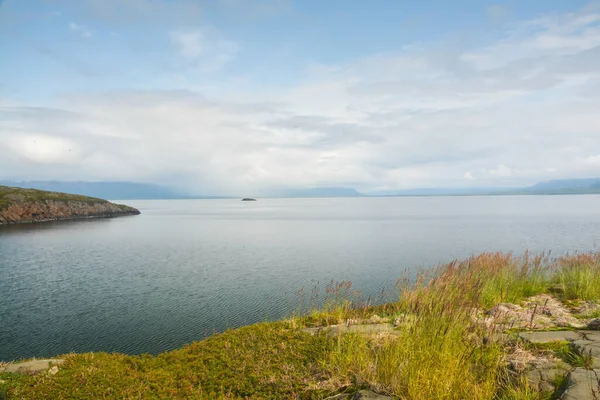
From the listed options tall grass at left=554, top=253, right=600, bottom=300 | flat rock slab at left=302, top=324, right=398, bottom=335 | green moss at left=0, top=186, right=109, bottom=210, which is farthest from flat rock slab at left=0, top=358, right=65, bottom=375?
green moss at left=0, top=186, right=109, bottom=210

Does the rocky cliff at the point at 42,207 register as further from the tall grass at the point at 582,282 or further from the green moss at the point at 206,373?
the tall grass at the point at 582,282

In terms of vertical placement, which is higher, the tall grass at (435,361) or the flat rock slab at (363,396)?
the tall grass at (435,361)

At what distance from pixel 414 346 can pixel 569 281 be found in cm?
1652

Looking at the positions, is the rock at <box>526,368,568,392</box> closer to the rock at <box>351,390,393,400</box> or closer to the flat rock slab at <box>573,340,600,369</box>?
the flat rock slab at <box>573,340,600,369</box>

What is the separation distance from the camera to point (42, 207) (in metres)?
112

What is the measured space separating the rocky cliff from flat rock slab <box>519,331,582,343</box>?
127 metres

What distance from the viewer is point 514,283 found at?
1948cm

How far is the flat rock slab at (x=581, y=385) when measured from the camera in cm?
634

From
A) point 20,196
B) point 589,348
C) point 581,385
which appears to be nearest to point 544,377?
point 581,385

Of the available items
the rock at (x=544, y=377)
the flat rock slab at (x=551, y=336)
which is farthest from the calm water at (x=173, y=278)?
the rock at (x=544, y=377)

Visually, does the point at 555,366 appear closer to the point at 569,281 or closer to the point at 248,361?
the point at 248,361

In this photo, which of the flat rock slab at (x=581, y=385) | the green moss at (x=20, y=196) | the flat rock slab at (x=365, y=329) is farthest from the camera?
the green moss at (x=20, y=196)

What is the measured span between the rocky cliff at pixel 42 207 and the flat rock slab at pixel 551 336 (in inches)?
5018

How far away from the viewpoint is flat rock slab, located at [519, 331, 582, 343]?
32.6 feet
